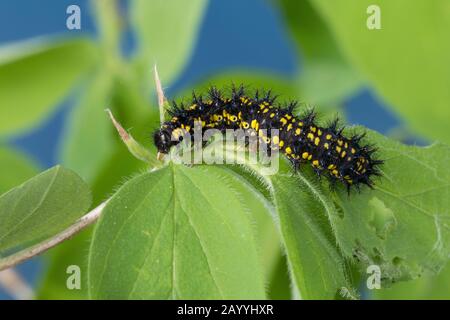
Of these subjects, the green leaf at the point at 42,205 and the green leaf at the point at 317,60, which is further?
the green leaf at the point at 317,60

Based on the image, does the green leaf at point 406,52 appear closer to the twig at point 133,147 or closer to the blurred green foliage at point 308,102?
the blurred green foliage at point 308,102

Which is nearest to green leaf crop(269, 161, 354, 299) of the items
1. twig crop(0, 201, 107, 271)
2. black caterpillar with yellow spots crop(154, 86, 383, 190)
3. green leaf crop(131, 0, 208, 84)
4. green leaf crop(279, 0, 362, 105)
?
black caterpillar with yellow spots crop(154, 86, 383, 190)

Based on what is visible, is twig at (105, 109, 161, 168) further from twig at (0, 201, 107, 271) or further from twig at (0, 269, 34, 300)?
twig at (0, 269, 34, 300)

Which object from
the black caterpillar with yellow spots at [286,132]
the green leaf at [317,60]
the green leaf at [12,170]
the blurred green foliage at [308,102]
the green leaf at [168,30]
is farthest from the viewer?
the green leaf at [317,60]

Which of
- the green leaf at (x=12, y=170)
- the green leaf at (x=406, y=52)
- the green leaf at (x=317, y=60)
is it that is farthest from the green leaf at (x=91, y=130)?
the green leaf at (x=406, y=52)

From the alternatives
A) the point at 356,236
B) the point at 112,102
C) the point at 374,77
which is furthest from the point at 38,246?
the point at 112,102

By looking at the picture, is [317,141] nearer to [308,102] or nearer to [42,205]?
[42,205]
